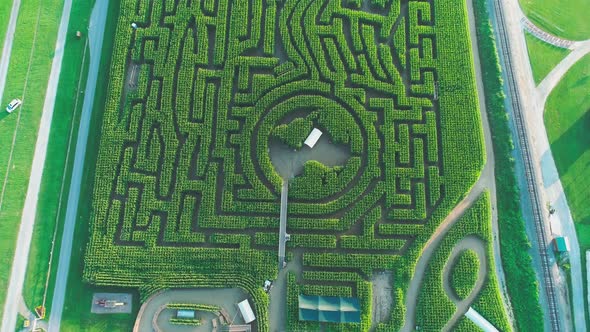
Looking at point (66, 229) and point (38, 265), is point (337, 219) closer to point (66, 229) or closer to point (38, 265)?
point (66, 229)

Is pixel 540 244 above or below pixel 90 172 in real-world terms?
below

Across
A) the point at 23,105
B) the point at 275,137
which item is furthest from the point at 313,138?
the point at 23,105

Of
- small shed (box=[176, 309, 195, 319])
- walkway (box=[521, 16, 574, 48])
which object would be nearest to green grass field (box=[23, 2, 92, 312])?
small shed (box=[176, 309, 195, 319])

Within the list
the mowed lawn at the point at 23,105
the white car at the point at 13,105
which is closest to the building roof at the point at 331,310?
the mowed lawn at the point at 23,105

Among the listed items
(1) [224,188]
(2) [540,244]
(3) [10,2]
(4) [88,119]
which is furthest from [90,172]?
(2) [540,244]

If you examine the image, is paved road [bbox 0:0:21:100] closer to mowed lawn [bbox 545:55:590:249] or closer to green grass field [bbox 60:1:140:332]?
green grass field [bbox 60:1:140:332]

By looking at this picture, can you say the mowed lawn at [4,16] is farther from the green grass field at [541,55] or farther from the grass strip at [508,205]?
the green grass field at [541,55]

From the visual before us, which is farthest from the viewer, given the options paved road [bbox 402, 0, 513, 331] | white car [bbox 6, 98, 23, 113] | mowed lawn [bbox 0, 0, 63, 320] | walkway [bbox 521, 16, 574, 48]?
walkway [bbox 521, 16, 574, 48]
